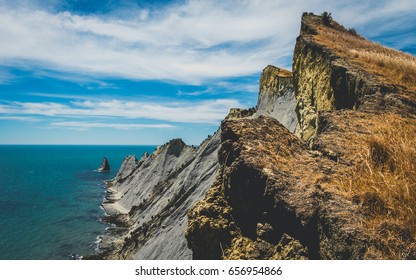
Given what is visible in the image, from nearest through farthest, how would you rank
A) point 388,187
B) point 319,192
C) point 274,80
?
point 388,187
point 319,192
point 274,80

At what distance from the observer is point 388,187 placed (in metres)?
5.09

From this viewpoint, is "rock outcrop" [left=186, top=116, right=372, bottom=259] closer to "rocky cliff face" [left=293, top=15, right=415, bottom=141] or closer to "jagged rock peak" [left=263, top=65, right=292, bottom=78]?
"rocky cliff face" [left=293, top=15, right=415, bottom=141]

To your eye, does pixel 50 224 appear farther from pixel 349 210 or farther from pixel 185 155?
pixel 349 210

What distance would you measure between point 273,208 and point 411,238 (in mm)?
2316

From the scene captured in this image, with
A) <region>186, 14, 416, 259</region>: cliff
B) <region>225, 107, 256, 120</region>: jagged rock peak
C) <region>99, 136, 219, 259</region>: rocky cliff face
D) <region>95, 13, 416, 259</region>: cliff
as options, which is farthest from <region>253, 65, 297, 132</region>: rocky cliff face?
<region>186, 14, 416, 259</region>: cliff

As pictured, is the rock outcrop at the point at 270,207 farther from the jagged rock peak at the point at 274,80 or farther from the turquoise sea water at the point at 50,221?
the turquoise sea water at the point at 50,221

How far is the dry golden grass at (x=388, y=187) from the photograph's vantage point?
4430mm

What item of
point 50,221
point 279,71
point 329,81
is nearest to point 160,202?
point 279,71

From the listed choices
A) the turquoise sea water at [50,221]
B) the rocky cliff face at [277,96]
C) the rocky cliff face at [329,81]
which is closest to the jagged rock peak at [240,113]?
the rocky cliff face at [277,96]

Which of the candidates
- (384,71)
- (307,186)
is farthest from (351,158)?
(384,71)

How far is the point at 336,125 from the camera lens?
315 inches

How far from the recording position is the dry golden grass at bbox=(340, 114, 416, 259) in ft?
14.5

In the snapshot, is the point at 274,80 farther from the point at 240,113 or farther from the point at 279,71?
the point at 240,113
